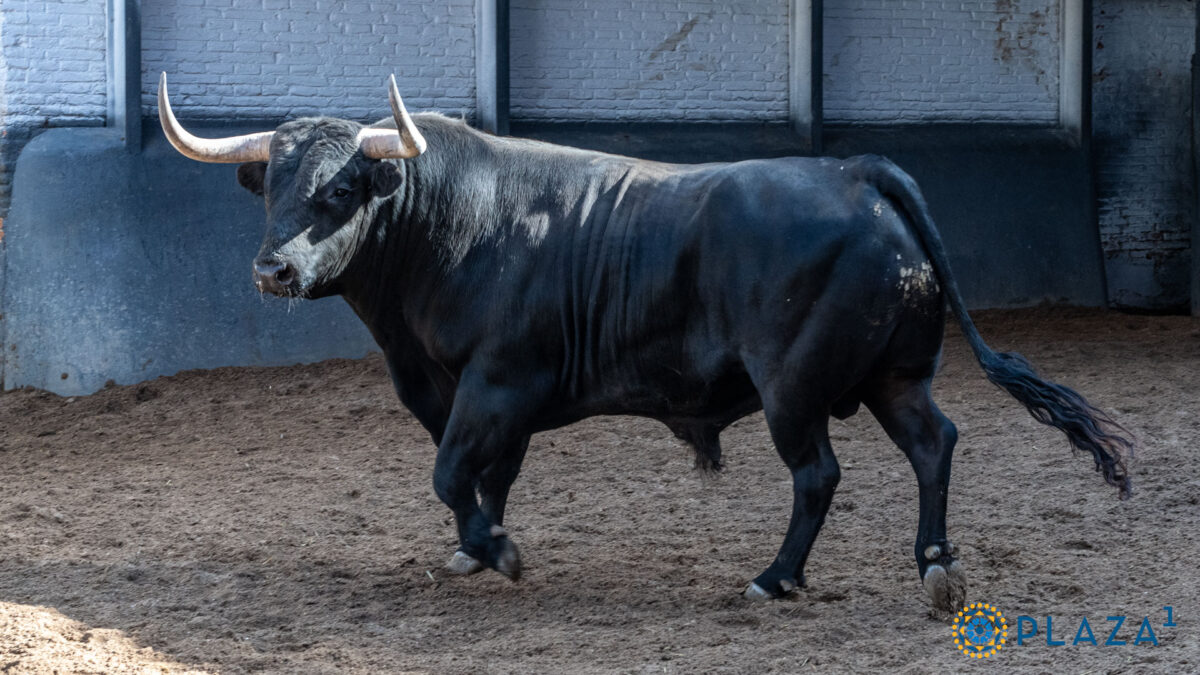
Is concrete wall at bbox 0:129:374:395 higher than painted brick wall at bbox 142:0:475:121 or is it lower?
lower

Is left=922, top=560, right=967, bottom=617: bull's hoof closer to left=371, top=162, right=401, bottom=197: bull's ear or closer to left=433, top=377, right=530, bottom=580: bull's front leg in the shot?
left=433, top=377, right=530, bottom=580: bull's front leg

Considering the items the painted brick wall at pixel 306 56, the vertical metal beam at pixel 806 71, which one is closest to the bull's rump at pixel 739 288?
the painted brick wall at pixel 306 56

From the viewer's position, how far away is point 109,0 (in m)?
9.30

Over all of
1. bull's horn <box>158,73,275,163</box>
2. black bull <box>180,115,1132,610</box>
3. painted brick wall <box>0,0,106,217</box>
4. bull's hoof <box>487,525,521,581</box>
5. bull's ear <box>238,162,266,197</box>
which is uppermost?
painted brick wall <box>0,0,106,217</box>

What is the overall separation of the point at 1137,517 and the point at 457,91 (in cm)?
643

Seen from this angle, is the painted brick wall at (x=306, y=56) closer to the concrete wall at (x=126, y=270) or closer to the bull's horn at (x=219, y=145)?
the concrete wall at (x=126, y=270)

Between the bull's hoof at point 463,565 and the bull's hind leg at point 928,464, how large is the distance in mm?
1776

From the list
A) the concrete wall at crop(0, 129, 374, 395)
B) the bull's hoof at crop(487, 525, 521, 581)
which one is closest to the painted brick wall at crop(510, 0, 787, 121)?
the concrete wall at crop(0, 129, 374, 395)

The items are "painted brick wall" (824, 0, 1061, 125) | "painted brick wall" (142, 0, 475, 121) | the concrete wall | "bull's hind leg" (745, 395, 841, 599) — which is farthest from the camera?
"painted brick wall" (824, 0, 1061, 125)

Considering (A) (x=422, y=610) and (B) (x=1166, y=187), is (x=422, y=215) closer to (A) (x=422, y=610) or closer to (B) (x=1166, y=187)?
(A) (x=422, y=610)

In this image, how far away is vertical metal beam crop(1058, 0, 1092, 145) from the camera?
39.7 ft

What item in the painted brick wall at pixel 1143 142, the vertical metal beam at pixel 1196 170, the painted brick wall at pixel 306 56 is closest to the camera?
the painted brick wall at pixel 306 56

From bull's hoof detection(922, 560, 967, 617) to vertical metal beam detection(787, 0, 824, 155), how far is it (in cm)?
699

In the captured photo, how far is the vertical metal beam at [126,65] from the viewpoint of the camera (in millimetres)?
9164
